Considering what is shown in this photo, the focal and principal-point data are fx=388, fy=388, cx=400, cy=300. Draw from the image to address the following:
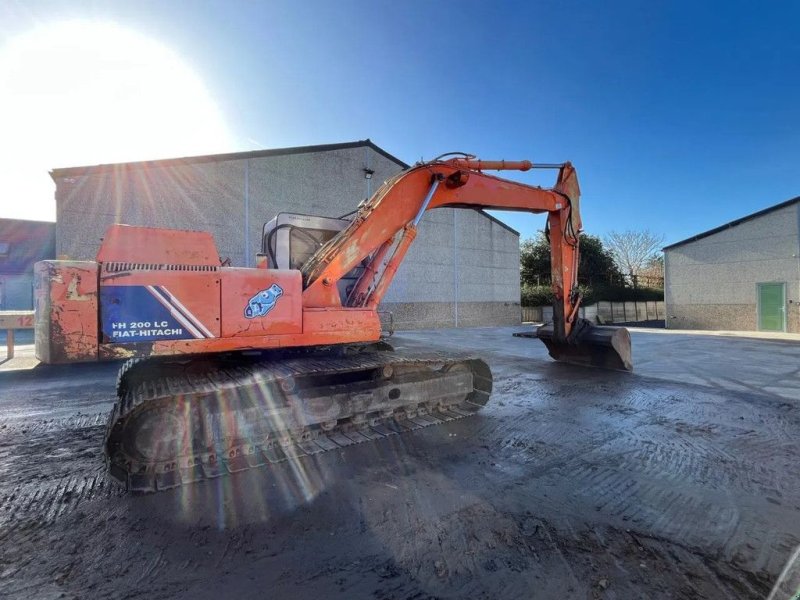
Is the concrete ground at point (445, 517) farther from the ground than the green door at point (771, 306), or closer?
closer

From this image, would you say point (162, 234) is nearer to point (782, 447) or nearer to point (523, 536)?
point (523, 536)

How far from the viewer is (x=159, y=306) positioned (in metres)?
3.29

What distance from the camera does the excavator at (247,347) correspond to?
312 centimetres

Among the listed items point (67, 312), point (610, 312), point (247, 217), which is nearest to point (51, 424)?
point (67, 312)

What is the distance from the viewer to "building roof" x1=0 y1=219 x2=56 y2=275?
24.8 m

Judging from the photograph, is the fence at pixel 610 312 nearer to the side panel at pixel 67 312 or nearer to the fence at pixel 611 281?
the fence at pixel 611 281

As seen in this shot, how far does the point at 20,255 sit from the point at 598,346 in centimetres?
3417

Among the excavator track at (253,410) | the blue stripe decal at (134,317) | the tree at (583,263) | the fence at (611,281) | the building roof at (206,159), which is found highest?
the building roof at (206,159)

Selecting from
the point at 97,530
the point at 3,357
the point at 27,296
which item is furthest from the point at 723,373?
the point at 27,296

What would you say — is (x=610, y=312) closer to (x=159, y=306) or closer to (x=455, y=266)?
(x=455, y=266)

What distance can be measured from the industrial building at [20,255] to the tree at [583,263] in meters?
31.1

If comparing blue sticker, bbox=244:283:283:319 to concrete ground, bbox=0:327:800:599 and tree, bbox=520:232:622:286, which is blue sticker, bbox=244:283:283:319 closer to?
concrete ground, bbox=0:327:800:599

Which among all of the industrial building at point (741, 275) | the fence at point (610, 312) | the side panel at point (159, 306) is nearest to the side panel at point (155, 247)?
the side panel at point (159, 306)

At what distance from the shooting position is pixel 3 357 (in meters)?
10.1
